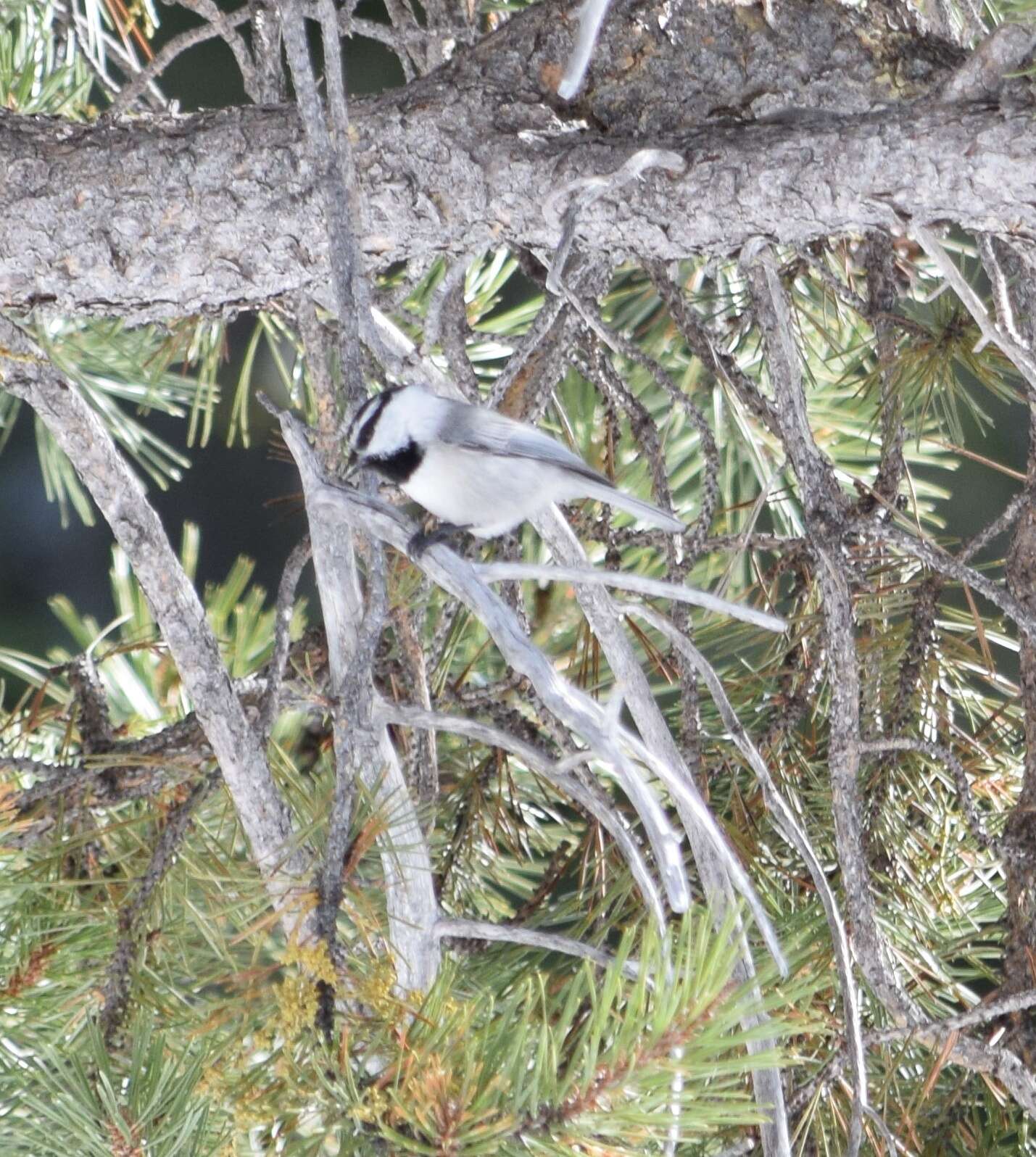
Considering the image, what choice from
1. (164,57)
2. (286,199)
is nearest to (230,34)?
(164,57)

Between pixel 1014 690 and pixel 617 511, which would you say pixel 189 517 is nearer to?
pixel 617 511

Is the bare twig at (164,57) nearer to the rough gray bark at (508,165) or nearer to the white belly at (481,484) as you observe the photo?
the rough gray bark at (508,165)

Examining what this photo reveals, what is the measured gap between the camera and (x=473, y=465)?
0.86 meters

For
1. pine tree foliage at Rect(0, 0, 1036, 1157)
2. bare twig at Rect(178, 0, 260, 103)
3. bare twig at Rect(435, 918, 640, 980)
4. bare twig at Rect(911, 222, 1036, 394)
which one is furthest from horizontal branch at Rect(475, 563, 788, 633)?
bare twig at Rect(178, 0, 260, 103)

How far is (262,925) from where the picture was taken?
599mm

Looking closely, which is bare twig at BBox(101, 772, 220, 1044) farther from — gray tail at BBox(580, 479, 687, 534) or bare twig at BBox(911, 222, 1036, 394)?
bare twig at BBox(911, 222, 1036, 394)

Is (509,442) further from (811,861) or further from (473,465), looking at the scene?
(811,861)

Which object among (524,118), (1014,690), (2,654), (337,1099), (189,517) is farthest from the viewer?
(189,517)

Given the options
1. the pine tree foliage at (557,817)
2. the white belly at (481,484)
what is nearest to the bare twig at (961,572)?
the pine tree foliage at (557,817)

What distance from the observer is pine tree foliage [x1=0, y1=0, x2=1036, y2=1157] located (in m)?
0.57

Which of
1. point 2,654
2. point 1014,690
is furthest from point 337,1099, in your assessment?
point 2,654

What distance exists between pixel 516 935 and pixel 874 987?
275 millimetres

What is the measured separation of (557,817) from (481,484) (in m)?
0.36

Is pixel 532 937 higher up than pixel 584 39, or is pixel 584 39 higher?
pixel 584 39
